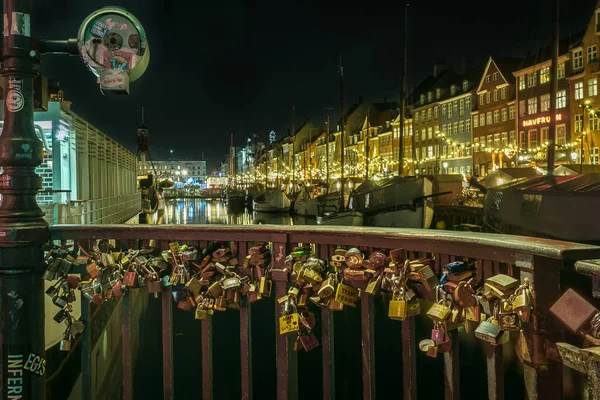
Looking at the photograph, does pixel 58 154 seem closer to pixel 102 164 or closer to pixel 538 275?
pixel 102 164

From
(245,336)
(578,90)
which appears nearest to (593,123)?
(578,90)

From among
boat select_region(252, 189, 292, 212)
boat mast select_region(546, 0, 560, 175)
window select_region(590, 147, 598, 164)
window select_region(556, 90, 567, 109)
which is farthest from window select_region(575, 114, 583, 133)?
boat select_region(252, 189, 292, 212)

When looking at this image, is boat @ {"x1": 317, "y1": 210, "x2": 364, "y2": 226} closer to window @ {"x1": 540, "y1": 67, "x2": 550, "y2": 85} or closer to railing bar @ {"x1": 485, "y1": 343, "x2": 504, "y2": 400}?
window @ {"x1": 540, "y1": 67, "x2": 550, "y2": 85}

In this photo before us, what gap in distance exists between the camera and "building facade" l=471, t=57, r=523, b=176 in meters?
61.5

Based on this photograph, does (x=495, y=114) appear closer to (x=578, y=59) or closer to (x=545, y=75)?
(x=545, y=75)

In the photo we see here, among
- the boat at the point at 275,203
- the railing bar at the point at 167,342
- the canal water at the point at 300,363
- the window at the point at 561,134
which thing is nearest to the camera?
the railing bar at the point at 167,342

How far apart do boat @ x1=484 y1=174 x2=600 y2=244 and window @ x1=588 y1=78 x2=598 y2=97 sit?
2583 centimetres

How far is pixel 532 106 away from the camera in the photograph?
2242 inches

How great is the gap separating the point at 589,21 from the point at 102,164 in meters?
43.4

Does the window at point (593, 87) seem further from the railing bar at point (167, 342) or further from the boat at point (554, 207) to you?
the railing bar at point (167, 342)

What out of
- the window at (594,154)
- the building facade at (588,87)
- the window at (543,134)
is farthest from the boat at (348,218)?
the window at (543,134)

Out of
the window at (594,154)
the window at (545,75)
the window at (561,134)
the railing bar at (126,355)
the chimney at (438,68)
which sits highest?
the chimney at (438,68)

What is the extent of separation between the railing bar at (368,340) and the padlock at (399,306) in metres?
0.34

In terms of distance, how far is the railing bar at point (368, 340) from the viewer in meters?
3.90
